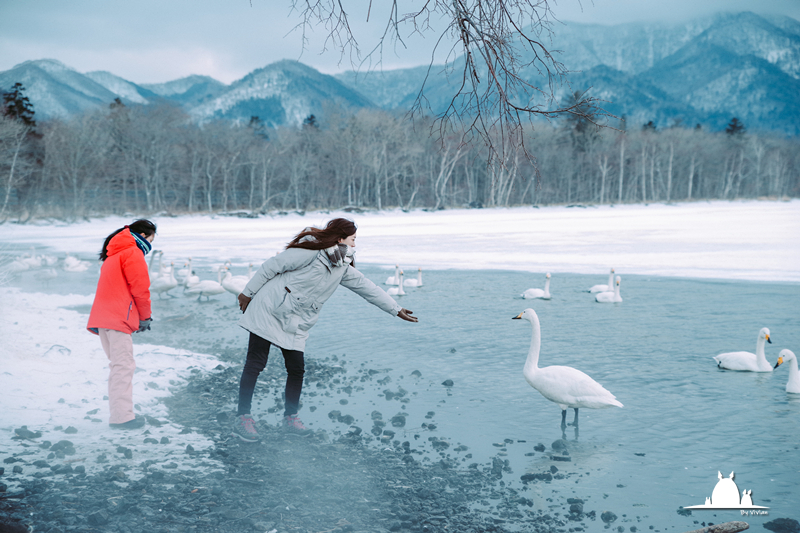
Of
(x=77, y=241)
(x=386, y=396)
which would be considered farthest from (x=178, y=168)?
(x=386, y=396)

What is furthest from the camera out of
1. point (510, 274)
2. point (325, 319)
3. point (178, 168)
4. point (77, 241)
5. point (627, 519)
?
point (178, 168)

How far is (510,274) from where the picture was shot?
17578mm

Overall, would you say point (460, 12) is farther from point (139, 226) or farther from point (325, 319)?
point (325, 319)

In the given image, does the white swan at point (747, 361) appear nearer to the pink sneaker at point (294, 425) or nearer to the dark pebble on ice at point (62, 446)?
the pink sneaker at point (294, 425)

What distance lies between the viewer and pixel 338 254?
15.2 ft

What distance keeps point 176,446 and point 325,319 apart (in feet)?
20.4

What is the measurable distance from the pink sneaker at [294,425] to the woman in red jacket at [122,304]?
130cm

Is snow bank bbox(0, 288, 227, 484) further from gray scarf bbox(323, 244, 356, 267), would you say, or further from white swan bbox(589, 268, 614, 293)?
white swan bbox(589, 268, 614, 293)

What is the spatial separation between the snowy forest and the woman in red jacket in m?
21.0

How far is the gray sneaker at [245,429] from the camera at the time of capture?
4.85m

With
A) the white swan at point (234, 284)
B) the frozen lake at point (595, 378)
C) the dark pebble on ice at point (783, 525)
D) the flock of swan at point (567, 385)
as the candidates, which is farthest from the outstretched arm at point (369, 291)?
the white swan at point (234, 284)

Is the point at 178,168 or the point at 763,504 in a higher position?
the point at 178,168

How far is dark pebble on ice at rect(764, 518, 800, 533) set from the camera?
3.82m

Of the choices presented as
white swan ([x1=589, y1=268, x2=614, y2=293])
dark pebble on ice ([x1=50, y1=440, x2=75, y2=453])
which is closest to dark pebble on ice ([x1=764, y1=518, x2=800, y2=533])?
dark pebble on ice ([x1=50, y1=440, x2=75, y2=453])
